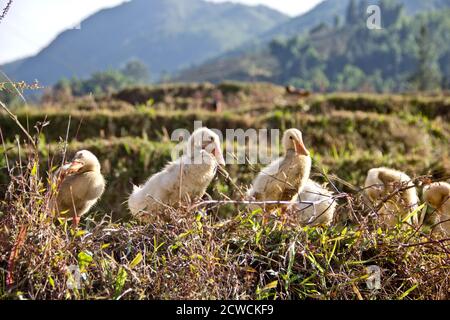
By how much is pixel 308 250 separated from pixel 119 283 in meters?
1.08

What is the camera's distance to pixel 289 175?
5.68 meters

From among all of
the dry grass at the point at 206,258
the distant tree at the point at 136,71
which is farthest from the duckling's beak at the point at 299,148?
the distant tree at the point at 136,71

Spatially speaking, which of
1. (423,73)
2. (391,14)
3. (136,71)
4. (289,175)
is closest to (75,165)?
(289,175)

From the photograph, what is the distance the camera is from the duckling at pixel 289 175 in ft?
18.5

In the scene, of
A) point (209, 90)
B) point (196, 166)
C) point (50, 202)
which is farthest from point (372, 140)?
point (209, 90)

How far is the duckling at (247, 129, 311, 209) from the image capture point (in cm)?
562

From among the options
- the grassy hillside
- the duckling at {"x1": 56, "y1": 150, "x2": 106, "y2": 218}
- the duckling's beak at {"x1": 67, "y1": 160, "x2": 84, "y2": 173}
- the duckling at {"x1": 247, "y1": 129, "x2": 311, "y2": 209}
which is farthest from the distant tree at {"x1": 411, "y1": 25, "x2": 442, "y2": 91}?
the grassy hillside

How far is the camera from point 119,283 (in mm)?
2930

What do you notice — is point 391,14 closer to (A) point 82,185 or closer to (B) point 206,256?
(A) point 82,185

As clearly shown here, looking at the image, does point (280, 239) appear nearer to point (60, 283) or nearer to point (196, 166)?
point (60, 283)

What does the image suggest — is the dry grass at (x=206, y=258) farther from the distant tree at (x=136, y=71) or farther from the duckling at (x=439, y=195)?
the distant tree at (x=136, y=71)

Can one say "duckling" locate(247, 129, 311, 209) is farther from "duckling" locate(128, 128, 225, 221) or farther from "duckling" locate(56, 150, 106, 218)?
"duckling" locate(56, 150, 106, 218)

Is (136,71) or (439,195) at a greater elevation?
(136,71)

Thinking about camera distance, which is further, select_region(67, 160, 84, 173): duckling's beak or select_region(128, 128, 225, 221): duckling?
select_region(128, 128, 225, 221): duckling
